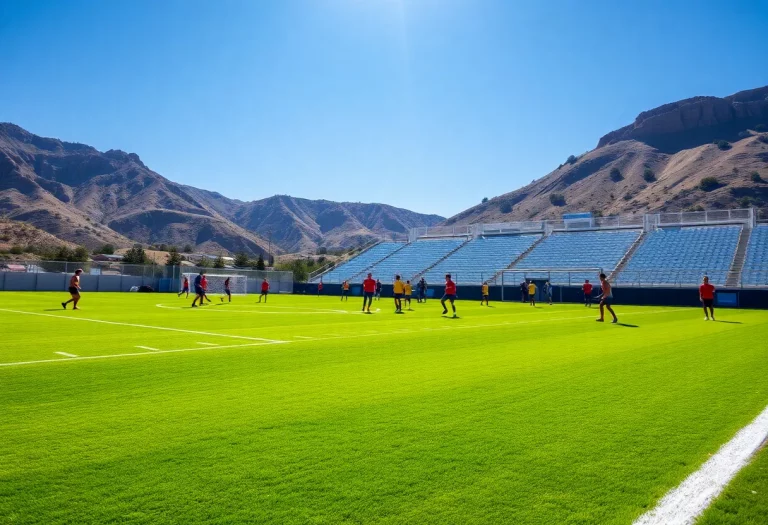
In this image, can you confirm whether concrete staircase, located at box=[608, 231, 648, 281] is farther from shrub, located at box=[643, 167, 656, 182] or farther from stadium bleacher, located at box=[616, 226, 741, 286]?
shrub, located at box=[643, 167, 656, 182]

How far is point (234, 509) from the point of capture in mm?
3342

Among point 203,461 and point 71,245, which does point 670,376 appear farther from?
point 71,245

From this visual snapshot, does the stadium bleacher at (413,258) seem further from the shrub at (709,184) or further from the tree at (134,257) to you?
the shrub at (709,184)

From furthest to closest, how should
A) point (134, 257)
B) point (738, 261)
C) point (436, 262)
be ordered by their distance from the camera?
point (134, 257)
point (436, 262)
point (738, 261)

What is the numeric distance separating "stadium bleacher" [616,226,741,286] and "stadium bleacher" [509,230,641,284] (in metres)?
1.72

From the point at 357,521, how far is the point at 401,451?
49.9 inches

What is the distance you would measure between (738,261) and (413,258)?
30.2 m

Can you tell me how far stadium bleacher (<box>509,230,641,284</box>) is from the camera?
148 feet

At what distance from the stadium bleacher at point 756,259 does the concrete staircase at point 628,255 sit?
27.1 feet

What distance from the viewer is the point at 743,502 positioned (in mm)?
3568

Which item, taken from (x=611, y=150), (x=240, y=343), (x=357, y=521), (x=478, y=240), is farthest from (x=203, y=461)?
(x=611, y=150)

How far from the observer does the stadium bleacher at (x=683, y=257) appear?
39.5 metres

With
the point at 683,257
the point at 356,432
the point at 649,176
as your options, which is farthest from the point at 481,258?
the point at 649,176

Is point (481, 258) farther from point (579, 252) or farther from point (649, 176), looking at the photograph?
point (649, 176)
